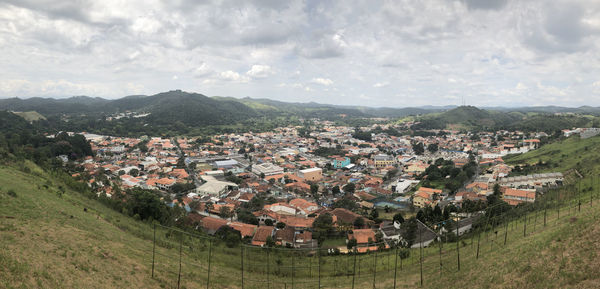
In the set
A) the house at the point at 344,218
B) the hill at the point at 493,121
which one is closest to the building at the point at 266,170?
the house at the point at 344,218

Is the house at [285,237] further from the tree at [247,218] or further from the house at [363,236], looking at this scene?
the house at [363,236]

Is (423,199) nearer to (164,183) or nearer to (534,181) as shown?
(534,181)

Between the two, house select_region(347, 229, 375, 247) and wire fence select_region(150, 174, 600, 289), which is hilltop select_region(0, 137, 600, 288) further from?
Answer: house select_region(347, 229, 375, 247)

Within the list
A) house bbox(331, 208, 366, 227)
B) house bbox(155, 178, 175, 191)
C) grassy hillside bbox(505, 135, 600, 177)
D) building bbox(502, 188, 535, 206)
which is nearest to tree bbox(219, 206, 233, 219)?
house bbox(331, 208, 366, 227)

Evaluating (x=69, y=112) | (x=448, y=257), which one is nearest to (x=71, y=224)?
Answer: (x=448, y=257)

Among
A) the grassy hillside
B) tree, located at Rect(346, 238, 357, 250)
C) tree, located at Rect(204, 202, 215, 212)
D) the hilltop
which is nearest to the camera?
the hilltop

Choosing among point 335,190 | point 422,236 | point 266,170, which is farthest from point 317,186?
point 422,236

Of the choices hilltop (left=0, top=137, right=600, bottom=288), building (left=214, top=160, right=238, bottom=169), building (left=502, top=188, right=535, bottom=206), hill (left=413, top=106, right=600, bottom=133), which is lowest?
building (left=214, top=160, right=238, bottom=169)
